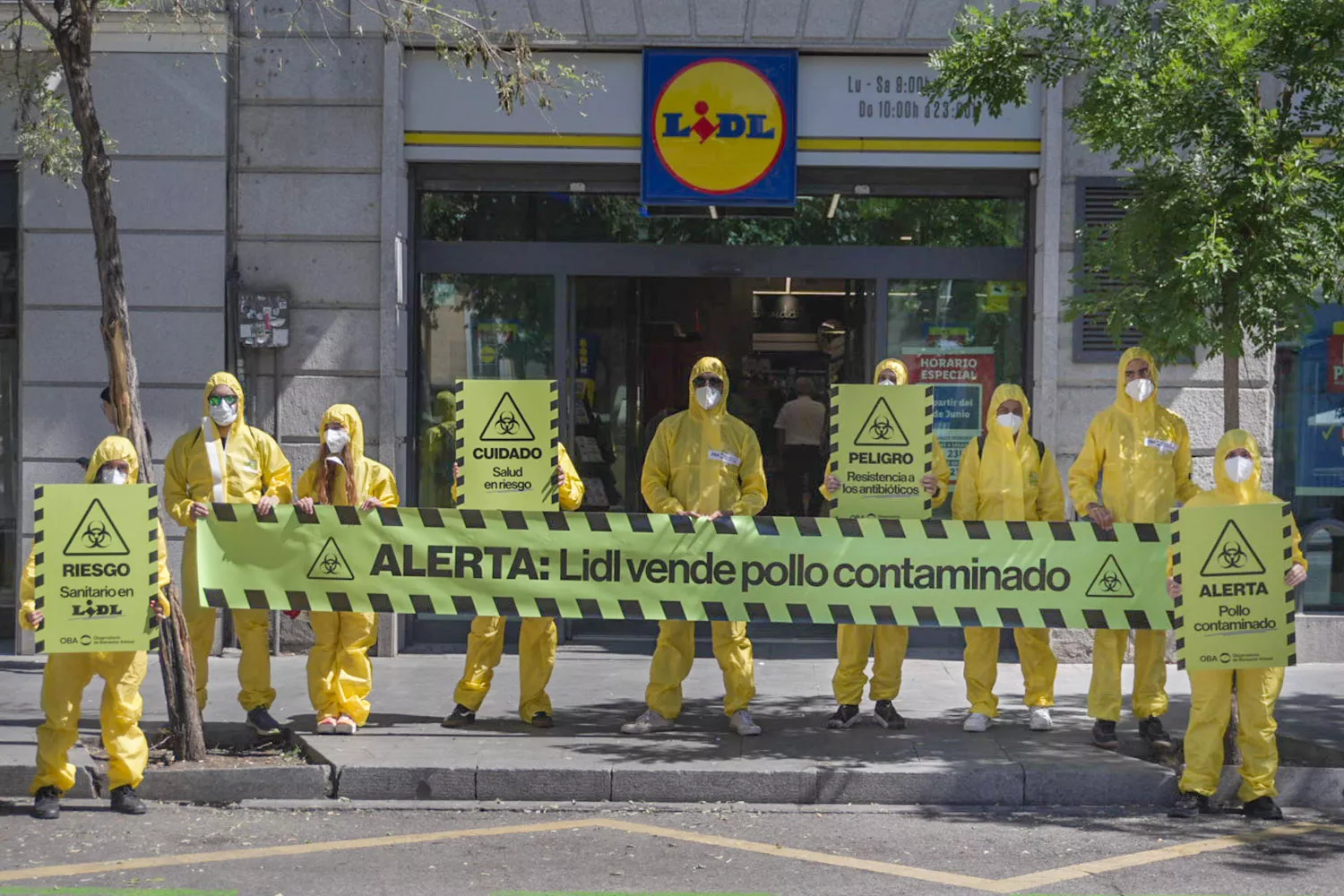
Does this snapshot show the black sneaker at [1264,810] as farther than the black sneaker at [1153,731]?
No

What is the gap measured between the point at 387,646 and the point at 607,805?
4.21m

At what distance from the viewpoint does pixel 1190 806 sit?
7.24 meters

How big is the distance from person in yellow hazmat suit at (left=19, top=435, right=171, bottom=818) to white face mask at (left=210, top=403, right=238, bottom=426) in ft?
3.64

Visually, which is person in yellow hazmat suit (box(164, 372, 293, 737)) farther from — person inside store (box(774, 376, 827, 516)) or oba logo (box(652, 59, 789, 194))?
person inside store (box(774, 376, 827, 516))

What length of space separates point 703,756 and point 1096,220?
211 inches

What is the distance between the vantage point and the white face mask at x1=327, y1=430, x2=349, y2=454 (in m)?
8.47

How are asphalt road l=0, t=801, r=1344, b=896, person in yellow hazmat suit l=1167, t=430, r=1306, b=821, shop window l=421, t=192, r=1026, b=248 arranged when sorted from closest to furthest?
asphalt road l=0, t=801, r=1344, b=896
person in yellow hazmat suit l=1167, t=430, r=1306, b=821
shop window l=421, t=192, r=1026, b=248

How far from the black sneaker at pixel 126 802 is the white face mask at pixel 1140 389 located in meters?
5.40

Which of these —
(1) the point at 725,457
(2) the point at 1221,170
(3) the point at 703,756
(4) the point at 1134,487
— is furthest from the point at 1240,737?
(1) the point at 725,457

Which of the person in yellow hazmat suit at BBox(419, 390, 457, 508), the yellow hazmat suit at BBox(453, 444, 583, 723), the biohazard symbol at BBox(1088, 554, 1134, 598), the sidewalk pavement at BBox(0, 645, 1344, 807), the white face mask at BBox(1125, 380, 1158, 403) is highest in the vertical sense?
the white face mask at BBox(1125, 380, 1158, 403)

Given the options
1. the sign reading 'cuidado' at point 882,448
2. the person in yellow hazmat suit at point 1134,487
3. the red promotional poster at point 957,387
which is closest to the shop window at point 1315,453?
the red promotional poster at point 957,387

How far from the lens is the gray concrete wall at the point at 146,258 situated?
11.1 meters

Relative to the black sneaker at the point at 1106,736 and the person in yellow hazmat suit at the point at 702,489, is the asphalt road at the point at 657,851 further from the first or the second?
the person in yellow hazmat suit at the point at 702,489

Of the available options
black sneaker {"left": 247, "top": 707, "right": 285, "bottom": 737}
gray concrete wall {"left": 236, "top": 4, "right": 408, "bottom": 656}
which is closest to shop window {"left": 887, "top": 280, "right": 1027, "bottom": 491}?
gray concrete wall {"left": 236, "top": 4, "right": 408, "bottom": 656}
